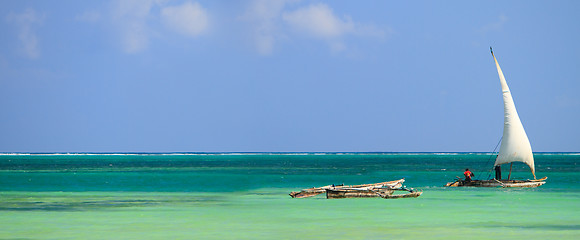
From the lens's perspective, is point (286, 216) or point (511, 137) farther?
point (511, 137)

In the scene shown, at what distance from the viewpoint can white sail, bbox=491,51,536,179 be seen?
59250 millimetres

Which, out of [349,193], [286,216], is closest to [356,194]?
[349,193]

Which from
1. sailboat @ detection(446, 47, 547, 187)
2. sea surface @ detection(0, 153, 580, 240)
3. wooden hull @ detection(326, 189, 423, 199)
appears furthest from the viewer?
sailboat @ detection(446, 47, 547, 187)

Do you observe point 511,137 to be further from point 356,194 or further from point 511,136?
point 356,194

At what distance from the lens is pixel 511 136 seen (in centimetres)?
5959

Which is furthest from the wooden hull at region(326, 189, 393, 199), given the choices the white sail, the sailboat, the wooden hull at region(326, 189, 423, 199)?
the white sail

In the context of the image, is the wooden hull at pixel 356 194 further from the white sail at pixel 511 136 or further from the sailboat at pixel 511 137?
the white sail at pixel 511 136

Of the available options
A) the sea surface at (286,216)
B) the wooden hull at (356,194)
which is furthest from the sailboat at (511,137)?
the wooden hull at (356,194)

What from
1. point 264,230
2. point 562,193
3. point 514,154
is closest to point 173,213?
point 264,230

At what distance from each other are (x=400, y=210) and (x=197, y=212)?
9.17 meters

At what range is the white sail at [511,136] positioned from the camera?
59.2 metres

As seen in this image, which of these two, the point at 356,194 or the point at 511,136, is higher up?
the point at 511,136

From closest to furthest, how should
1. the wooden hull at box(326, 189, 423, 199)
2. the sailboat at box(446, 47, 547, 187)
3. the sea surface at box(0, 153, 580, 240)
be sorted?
the sea surface at box(0, 153, 580, 240), the wooden hull at box(326, 189, 423, 199), the sailboat at box(446, 47, 547, 187)

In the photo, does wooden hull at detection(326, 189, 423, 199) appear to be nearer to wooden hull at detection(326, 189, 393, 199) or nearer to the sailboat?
wooden hull at detection(326, 189, 393, 199)
